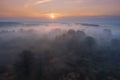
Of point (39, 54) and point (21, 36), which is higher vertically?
point (21, 36)

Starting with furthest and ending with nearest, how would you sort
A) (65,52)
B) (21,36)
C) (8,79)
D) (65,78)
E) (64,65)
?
1. (65,52)
2. (64,65)
3. (21,36)
4. (65,78)
5. (8,79)

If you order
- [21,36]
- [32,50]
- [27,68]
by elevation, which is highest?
[21,36]

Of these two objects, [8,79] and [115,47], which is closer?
[8,79]

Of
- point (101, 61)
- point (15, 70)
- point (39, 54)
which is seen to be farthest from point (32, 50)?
point (101, 61)

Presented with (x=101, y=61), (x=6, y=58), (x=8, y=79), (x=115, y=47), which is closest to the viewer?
(x=8, y=79)

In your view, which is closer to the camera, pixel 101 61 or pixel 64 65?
pixel 64 65

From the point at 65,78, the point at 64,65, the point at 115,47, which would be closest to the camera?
the point at 65,78

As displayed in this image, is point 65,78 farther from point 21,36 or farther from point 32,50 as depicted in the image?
point 21,36

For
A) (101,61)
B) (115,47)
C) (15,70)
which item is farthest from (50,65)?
(115,47)

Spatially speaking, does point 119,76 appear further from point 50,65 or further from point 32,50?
point 32,50
